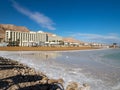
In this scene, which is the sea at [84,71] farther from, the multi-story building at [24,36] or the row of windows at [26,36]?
the row of windows at [26,36]

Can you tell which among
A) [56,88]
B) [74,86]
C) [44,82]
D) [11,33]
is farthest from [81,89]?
[11,33]

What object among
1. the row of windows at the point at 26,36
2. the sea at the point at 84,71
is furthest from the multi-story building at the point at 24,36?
the sea at the point at 84,71

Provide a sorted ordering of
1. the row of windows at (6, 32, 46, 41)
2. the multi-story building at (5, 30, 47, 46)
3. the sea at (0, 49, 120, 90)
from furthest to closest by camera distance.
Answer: the row of windows at (6, 32, 46, 41) < the multi-story building at (5, 30, 47, 46) < the sea at (0, 49, 120, 90)

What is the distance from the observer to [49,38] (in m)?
183

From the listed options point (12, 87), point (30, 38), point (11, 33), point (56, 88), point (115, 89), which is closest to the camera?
point (12, 87)

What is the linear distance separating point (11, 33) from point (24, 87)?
13191 cm

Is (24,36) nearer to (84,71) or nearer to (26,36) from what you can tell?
(26,36)

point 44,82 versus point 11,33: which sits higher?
point 11,33

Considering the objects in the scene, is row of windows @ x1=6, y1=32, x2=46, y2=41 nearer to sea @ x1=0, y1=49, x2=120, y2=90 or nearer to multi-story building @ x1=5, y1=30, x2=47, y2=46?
multi-story building @ x1=5, y1=30, x2=47, y2=46

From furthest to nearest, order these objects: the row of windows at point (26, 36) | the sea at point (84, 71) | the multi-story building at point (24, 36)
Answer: the row of windows at point (26, 36) < the multi-story building at point (24, 36) < the sea at point (84, 71)

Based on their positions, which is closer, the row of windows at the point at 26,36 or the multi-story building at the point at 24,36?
the multi-story building at the point at 24,36

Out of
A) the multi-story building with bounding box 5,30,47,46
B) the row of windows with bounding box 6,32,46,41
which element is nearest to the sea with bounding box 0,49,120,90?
the multi-story building with bounding box 5,30,47,46

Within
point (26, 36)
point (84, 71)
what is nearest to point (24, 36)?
point (26, 36)

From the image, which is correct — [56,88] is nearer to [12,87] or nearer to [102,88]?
[12,87]
